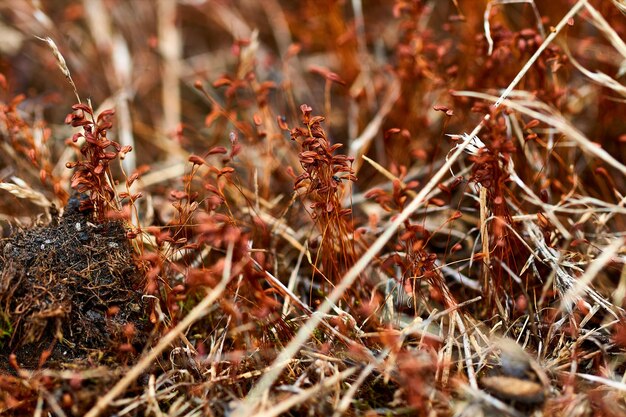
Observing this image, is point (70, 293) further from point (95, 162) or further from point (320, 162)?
point (320, 162)

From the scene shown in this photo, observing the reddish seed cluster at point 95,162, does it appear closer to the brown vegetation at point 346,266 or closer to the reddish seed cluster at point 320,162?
the brown vegetation at point 346,266

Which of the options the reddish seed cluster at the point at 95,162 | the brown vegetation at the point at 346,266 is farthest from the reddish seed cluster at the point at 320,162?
the reddish seed cluster at the point at 95,162

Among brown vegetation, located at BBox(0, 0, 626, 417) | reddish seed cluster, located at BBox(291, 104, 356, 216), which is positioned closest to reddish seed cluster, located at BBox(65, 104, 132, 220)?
brown vegetation, located at BBox(0, 0, 626, 417)

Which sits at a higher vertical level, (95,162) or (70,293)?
(95,162)

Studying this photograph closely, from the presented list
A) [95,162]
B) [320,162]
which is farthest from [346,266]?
[95,162]

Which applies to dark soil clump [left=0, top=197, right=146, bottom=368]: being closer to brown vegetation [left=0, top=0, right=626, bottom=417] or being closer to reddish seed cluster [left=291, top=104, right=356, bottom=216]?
brown vegetation [left=0, top=0, right=626, bottom=417]

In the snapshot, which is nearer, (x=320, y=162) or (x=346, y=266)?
(x=320, y=162)

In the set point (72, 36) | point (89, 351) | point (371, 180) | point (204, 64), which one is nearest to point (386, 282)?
point (371, 180)

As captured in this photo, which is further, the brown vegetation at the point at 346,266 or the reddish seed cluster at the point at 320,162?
the reddish seed cluster at the point at 320,162

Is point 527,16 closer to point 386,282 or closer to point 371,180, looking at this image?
point 371,180
